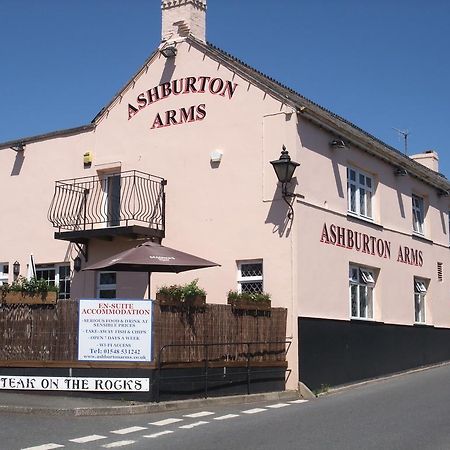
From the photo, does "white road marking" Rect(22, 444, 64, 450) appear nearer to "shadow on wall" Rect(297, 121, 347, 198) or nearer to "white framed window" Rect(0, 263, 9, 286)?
"shadow on wall" Rect(297, 121, 347, 198)

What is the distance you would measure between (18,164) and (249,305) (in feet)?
29.7

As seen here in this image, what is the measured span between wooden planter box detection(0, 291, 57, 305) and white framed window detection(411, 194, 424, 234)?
1262cm

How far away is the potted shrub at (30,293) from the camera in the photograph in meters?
13.3

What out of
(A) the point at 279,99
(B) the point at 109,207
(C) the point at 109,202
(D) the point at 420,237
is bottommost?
(D) the point at 420,237

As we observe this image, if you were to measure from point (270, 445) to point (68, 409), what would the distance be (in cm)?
384

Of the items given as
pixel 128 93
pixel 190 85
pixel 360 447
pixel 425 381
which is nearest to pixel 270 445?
pixel 360 447

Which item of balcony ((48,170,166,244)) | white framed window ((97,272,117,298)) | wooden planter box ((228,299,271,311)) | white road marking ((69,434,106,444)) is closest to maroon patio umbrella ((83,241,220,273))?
wooden planter box ((228,299,271,311))

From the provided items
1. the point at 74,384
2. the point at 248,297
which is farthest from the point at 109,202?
the point at 74,384

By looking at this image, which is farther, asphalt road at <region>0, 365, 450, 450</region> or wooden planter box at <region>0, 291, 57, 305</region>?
wooden planter box at <region>0, 291, 57, 305</region>

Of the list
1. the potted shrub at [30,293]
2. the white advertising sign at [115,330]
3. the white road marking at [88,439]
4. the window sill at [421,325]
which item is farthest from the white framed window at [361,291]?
the white road marking at [88,439]

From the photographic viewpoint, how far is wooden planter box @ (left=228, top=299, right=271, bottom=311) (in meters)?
14.4

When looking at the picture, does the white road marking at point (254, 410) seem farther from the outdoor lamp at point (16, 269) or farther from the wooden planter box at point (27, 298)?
the outdoor lamp at point (16, 269)

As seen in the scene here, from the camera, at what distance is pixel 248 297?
1469cm

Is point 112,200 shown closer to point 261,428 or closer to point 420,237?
point 261,428
